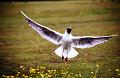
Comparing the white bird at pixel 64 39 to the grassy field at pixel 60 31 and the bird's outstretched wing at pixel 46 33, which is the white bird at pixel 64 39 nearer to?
the bird's outstretched wing at pixel 46 33

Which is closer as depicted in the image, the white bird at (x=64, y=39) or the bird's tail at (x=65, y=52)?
the white bird at (x=64, y=39)

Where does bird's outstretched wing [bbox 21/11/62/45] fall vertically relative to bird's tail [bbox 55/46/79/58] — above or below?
above


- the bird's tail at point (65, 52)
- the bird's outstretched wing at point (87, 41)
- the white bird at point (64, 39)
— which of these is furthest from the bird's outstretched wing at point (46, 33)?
the bird's outstretched wing at point (87, 41)

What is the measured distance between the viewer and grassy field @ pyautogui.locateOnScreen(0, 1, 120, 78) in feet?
25.2

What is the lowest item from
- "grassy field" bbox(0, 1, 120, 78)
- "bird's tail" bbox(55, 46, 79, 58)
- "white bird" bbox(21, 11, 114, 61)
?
"grassy field" bbox(0, 1, 120, 78)

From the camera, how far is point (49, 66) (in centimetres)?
771

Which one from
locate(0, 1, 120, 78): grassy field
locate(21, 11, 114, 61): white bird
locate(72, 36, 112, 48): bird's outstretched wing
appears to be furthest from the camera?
locate(0, 1, 120, 78): grassy field

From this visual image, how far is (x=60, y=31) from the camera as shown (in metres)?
10.7

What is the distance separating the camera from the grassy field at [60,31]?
25.2ft

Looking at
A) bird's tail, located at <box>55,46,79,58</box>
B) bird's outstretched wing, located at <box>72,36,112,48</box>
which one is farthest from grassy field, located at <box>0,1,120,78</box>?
bird's outstretched wing, located at <box>72,36,112,48</box>

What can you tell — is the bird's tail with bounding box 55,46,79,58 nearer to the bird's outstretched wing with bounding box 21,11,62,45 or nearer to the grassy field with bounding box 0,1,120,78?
the bird's outstretched wing with bounding box 21,11,62,45

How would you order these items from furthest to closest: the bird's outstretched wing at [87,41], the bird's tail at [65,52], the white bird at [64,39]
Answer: the bird's tail at [65,52] < the white bird at [64,39] < the bird's outstretched wing at [87,41]

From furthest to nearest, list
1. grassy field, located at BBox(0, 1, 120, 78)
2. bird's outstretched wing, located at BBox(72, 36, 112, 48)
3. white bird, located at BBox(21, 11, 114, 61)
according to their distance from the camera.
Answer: grassy field, located at BBox(0, 1, 120, 78)
white bird, located at BBox(21, 11, 114, 61)
bird's outstretched wing, located at BBox(72, 36, 112, 48)

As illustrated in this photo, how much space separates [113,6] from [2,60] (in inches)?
248
